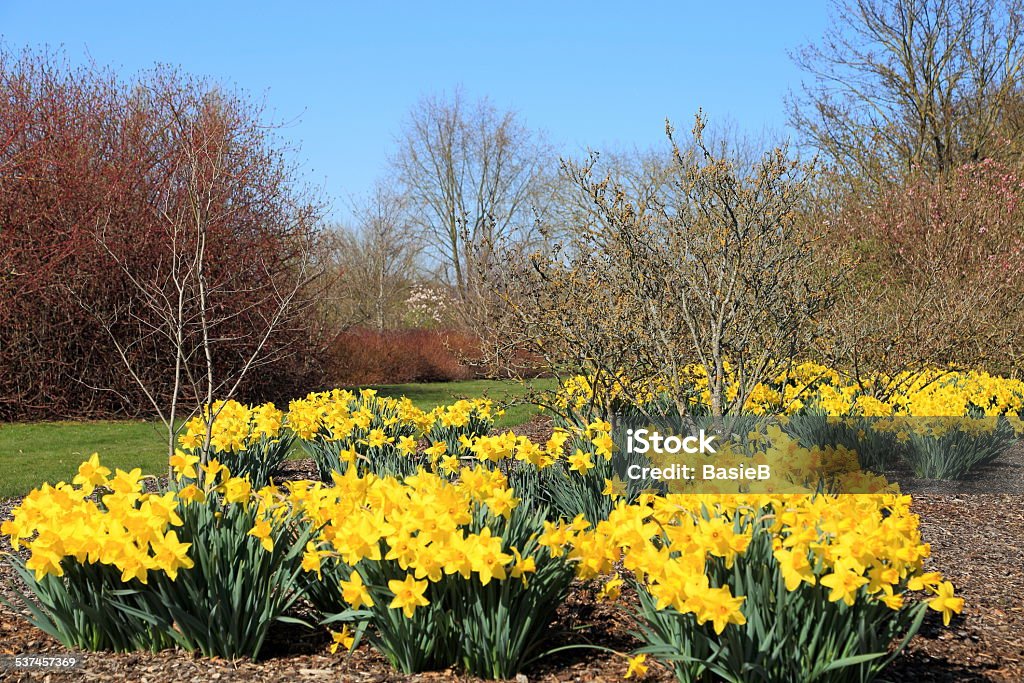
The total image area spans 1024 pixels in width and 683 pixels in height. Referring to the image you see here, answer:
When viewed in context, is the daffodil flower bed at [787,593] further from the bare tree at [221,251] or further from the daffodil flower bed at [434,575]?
the bare tree at [221,251]

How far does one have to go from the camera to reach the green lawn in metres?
7.64

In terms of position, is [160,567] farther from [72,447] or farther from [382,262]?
[382,262]

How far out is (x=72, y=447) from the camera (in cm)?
995

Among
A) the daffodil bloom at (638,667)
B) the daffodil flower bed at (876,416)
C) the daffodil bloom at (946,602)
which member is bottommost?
the daffodil bloom at (638,667)

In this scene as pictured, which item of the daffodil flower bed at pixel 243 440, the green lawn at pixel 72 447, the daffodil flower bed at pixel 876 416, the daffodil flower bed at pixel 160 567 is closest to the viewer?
the daffodil flower bed at pixel 160 567

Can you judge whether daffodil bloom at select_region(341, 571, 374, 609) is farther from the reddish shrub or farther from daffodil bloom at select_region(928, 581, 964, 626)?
the reddish shrub

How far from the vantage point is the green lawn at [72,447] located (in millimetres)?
7645

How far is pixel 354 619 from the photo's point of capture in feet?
9.41

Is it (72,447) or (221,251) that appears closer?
(72,447)

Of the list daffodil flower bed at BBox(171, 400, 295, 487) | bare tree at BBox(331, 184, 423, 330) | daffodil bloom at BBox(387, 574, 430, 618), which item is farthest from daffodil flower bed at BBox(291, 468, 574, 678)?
bare tree at BBox(331, 184, 423, 330)

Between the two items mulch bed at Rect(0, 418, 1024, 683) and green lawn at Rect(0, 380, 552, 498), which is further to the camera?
green lawn at Rect(0, 380, 552, 498)

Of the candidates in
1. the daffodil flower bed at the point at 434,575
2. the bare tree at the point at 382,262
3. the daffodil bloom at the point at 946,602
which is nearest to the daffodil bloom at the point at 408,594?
the daffodil flower bed at the point at 434,575

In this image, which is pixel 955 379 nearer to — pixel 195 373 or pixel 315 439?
pixel 315 439

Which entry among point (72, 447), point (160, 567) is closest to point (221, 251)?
point (72, 447)
